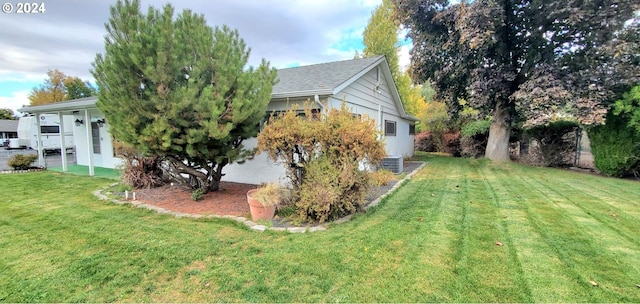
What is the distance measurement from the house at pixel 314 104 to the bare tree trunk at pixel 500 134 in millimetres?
3954

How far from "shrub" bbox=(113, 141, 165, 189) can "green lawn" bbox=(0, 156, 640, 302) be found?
1.80m

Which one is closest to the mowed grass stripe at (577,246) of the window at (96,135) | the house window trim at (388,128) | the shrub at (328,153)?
the shrub at (328,153)

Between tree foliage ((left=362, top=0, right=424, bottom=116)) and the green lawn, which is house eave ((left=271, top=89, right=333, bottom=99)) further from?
tree foliage ((left=362, top=0, right=424, bottom=116))

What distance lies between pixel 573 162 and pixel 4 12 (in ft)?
62.8

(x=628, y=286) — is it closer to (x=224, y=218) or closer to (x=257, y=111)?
(x=224, y=218)

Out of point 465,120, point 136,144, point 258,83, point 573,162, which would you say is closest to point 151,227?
point 136,144

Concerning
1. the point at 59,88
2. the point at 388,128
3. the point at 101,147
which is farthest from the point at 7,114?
the point at 388,128

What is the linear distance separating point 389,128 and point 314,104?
657 cm

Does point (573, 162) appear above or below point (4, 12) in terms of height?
below

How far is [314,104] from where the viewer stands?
6.36 metres

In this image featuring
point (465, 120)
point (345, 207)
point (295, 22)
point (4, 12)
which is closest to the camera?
point (345, 207)

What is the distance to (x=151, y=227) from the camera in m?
4.20

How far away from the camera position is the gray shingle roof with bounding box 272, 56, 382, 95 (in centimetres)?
655

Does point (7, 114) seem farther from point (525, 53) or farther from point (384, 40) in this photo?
point (525, 53)
